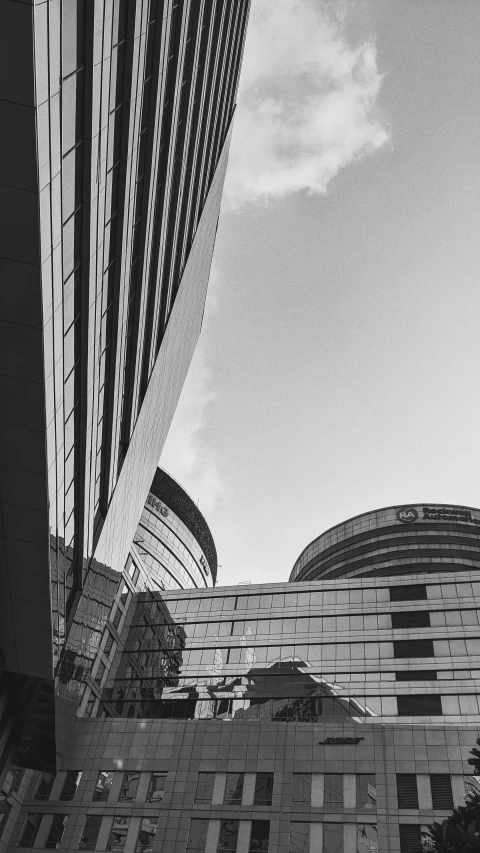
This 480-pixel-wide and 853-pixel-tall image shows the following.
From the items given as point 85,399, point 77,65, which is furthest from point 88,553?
point 77,65

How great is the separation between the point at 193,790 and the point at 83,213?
42061mm

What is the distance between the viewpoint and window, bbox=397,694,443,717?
49.3 meters

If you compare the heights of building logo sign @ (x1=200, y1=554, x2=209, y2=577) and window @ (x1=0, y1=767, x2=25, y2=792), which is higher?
building logo sign @ (x1=200, y1=554, x2=209, y2=577)

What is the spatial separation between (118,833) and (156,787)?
12.2 feet

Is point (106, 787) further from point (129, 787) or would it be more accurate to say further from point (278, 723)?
point (278, 723)

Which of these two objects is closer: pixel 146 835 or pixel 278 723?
pixel 146 835

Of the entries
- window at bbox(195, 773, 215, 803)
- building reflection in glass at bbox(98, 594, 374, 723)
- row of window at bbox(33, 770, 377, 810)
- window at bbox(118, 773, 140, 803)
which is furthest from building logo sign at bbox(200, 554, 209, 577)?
window at bbox(195, 773, 215, 803)

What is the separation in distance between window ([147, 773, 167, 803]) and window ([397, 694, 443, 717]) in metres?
18.8

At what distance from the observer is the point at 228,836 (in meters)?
41.8

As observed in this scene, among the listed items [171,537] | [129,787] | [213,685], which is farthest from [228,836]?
[171,537]

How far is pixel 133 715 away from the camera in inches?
2189

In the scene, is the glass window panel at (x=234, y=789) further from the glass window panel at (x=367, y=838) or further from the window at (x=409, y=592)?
the window at (x=409, y=592)

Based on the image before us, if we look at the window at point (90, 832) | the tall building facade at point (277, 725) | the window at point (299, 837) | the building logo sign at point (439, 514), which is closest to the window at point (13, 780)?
the tall building facade at point (277, 725)

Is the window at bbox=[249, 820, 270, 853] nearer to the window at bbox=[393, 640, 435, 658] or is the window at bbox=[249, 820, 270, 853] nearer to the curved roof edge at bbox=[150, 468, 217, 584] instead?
the window at bbox=[393, 640, 435, 658]
